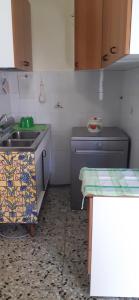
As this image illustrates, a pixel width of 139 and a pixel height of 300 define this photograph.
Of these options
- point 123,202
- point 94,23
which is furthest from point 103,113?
point 123,202

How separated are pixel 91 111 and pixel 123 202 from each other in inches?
73.2

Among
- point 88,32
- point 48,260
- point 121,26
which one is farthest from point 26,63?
point 48,260

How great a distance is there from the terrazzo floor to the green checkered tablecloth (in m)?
0.73

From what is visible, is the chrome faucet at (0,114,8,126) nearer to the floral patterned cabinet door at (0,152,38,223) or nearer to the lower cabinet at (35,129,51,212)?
the lower cabinet at (35,129,51,212)

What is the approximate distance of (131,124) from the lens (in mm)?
2459

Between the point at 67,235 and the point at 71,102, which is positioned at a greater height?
the point at 71,102

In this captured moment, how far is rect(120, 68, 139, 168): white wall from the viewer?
2248 mm

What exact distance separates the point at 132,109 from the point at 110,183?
1.16m

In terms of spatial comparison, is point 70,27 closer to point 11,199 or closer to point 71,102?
point 71,102

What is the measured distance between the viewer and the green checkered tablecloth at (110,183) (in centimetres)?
134

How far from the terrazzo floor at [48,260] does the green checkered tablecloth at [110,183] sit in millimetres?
731

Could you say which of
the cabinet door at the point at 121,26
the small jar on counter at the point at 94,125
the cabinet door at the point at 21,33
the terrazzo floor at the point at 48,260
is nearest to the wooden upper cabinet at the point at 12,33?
the cabinet door at the point at 21,33

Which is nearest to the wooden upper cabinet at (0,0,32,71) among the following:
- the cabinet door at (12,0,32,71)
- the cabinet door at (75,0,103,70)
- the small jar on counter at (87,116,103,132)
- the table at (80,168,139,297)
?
the cabinet door at (12,0,32,71)

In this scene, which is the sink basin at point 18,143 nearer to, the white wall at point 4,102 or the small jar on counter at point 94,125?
the white wall at point 4,102
